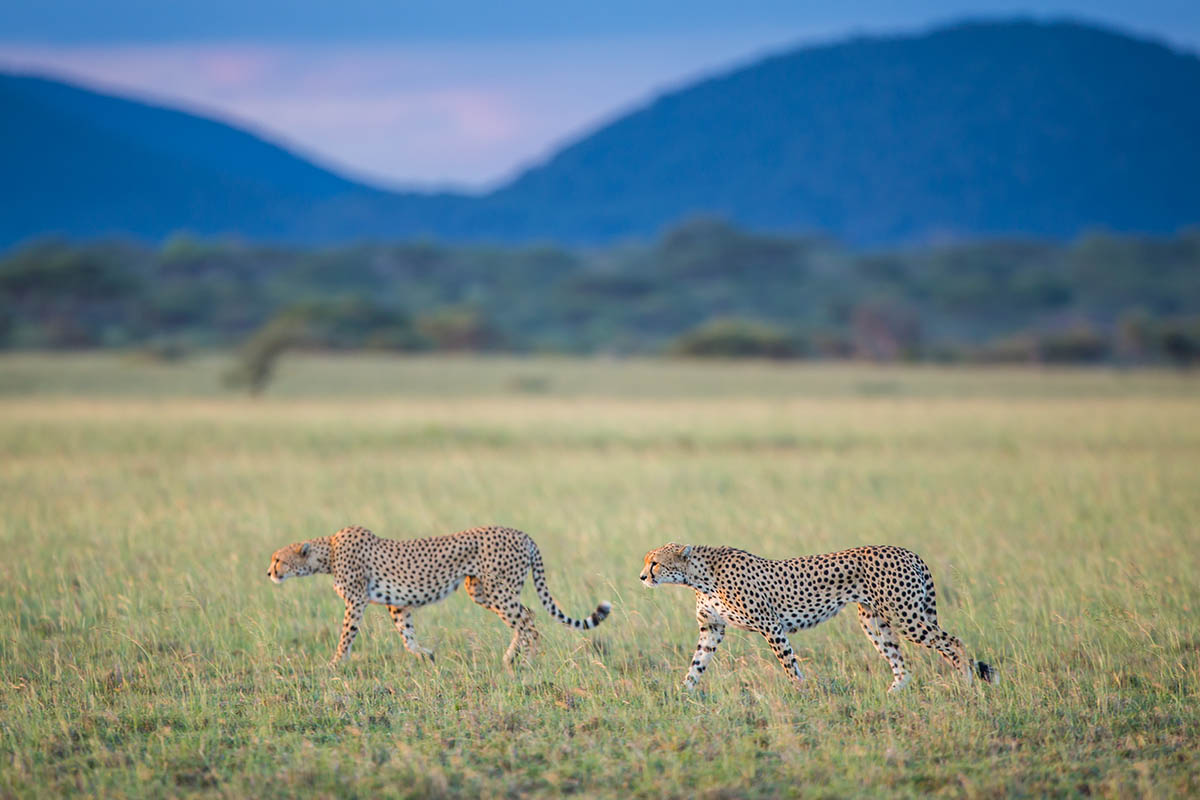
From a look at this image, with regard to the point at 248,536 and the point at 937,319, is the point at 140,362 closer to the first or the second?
the point at 248,536

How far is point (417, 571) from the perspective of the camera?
24.5 feet

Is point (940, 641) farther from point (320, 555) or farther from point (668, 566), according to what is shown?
point (320, 555)

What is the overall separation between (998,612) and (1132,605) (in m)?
1.09

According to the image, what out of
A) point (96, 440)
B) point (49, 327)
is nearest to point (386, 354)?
point (49, 327)

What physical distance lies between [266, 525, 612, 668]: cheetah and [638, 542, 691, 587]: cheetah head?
2.45 ft

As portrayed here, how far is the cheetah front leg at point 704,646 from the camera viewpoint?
22.4ft

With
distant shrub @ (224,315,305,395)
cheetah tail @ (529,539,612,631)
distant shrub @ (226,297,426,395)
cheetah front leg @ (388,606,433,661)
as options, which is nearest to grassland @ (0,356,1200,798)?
cheetah front leg @ (388,606,433,661)

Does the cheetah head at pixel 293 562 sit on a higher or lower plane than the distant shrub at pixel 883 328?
lower

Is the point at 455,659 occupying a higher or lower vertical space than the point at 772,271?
lower

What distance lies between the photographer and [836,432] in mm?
22641

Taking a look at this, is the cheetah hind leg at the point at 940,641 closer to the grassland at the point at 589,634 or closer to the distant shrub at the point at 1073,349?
the grassland at the point at 589,634

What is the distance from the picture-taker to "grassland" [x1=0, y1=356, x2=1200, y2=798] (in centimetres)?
567

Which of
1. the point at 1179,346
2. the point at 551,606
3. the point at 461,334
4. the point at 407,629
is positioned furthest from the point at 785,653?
the point at 461,334

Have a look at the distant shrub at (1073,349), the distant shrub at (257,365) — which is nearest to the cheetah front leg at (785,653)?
the distant shrub at (257,365)
